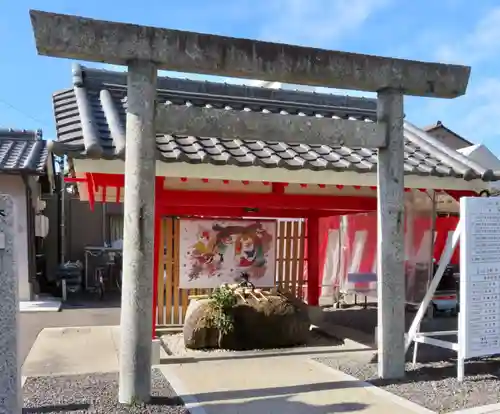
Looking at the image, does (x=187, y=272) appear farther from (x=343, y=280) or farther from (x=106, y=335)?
(x=343, y=280)

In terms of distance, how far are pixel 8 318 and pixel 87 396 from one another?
161cm

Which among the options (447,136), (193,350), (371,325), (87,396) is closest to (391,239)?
(193,350)

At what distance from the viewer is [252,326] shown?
297 inches

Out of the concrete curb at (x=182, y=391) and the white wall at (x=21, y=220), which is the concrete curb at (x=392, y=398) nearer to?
the concrete curb at (x=182, y=391)

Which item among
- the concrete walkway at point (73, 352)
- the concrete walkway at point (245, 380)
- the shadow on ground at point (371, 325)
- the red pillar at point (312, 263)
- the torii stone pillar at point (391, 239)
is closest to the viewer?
the concrete walkway at point (245, 380)

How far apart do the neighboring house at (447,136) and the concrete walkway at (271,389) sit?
59.0ft

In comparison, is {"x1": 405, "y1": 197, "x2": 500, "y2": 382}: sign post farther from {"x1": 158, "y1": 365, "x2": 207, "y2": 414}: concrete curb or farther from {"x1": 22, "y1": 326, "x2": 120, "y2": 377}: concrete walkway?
{"x1": 22, "y1": 326, "x2": 120, "y2": 377}: concrete walkway

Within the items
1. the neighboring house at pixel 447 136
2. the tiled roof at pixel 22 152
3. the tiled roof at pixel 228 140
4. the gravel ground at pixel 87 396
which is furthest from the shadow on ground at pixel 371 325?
the neighboring house at pixel 447 136

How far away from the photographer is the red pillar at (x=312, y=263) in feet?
33.5

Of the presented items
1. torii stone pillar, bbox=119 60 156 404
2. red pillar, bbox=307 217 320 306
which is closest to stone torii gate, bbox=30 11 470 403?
torii stone pillar, bbox=119 60 156 404

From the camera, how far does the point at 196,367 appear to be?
20.9 feet

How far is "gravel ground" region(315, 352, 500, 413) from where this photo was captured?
5016mm

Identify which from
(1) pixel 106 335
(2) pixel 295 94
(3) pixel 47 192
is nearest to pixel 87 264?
(3) pixel 47 192

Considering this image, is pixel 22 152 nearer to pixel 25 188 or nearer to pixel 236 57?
pixel 25 188
